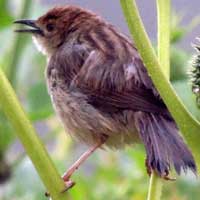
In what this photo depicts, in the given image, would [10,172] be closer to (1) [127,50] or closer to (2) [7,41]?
(2) [7,41]

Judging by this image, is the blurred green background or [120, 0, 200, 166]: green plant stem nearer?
[120, 0, 200, 166]: green plant stem

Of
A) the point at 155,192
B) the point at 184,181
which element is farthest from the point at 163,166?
the point at 184,181

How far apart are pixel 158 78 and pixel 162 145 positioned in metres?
0.82

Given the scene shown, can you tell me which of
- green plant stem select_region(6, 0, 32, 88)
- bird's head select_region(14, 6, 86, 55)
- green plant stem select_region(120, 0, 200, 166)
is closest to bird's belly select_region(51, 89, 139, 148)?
green plant stem select_region(6, 0, 32, 88)

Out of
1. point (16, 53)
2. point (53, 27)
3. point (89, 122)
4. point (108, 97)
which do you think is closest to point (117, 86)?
point (108, 97)

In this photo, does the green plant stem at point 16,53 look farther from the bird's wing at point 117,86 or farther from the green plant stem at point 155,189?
the green plant stem at point 155,189

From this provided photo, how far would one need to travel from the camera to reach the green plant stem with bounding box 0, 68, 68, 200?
6.50 feet

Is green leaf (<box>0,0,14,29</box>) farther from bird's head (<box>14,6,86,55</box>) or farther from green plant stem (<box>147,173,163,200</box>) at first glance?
green plant stem (<box>147,173,163,200</box>)

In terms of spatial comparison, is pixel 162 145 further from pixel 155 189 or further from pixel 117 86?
pixel 155 189

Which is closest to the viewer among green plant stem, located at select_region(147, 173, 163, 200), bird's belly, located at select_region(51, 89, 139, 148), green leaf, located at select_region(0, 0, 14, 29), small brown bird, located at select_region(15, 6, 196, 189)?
green plant stem, located at select_region(147, 173, 163, 200)

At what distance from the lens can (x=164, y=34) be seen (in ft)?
7.21

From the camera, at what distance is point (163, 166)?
2.45 meters

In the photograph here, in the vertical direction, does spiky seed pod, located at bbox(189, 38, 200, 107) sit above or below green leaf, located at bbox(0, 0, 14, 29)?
below

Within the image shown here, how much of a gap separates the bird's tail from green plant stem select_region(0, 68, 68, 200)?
13.8 inches
